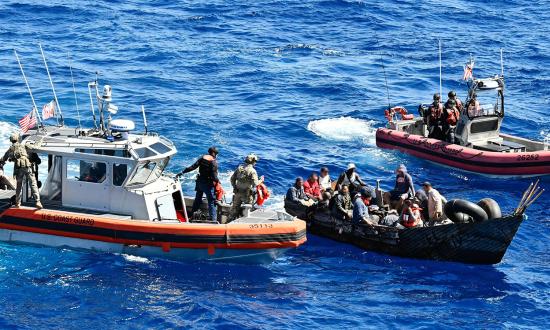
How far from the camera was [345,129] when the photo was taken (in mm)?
33281

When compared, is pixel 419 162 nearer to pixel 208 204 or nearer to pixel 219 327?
pixel 208 204

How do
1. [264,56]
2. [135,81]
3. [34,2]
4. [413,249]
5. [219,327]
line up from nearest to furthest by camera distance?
1. [219,327]
2. [413,249]
3. [135,81]
4. [264,56]
5. [34,2]

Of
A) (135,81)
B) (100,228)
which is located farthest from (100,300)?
(135,81)

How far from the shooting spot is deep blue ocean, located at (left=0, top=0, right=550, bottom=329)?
19.7 metres

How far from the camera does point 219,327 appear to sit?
61.2 feet

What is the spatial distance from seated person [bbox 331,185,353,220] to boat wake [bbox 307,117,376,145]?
29.0ft

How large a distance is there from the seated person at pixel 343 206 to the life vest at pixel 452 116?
7.96m

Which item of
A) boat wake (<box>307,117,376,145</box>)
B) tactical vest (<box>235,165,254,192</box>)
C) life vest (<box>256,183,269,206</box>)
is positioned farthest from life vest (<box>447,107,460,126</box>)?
tactical vest (<box>235,165,254,192</box>)

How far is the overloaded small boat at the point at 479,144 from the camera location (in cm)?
2877

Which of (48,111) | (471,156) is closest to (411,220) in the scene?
(471,156)

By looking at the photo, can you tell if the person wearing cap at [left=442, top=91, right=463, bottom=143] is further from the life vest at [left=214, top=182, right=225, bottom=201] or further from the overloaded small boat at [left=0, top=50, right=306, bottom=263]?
the overloaded small boat at [left=0, top=50, right=306, bottom=263]

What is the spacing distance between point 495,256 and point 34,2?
32.7 meters

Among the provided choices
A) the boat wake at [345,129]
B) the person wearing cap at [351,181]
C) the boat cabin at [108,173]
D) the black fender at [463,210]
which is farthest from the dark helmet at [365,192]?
the boat wake at [345,129]

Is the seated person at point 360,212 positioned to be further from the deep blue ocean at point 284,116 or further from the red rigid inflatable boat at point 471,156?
the red rigid inflatable boat at point 471,156
